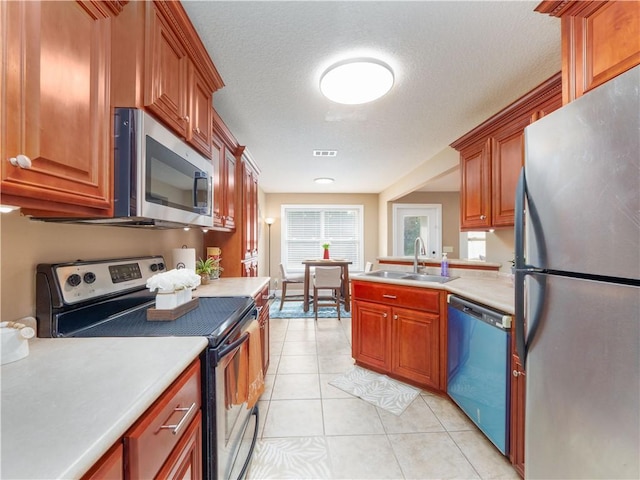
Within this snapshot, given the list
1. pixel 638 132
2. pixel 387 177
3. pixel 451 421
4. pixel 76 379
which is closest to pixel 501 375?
pixel 451 421

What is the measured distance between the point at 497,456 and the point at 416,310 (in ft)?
3.14

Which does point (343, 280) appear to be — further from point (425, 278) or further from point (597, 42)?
point (597, 42)

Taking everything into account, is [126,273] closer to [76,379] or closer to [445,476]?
[76,379]

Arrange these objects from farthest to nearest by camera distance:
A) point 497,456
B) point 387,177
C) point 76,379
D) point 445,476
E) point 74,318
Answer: point 387,177, point 497,456, point 445,476, point 74,318, point 76,379


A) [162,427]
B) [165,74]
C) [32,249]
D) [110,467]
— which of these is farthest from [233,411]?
[165,74]

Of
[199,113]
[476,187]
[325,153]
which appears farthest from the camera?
[325,153]

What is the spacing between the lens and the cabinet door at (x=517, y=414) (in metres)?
1.37

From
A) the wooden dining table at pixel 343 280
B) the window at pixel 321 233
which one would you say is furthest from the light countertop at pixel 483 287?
the window at pixel 321 233

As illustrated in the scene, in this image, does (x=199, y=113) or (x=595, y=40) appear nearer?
(x=595, y=40)

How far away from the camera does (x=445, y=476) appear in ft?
4.61

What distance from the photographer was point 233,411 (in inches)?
48.2

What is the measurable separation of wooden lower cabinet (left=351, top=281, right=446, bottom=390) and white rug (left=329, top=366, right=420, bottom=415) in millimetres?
73

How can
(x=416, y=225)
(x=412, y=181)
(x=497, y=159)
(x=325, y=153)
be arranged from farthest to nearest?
(x=416, y=225) → (x=412, y=181) → (x=325, y=153) → (x=497, y=159)

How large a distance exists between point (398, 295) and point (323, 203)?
4020mm
